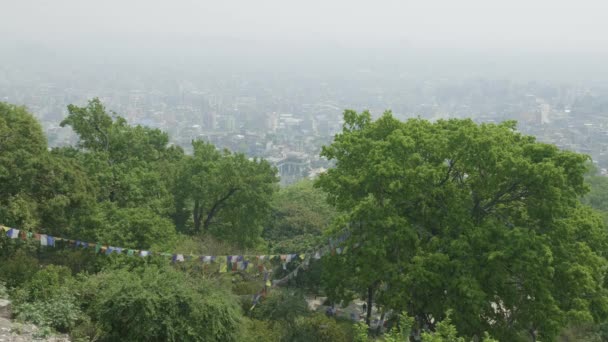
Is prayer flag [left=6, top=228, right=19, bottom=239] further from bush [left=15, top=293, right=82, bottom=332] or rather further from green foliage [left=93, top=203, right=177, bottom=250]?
bush [left=15, top=293, right=82, bottom=332]

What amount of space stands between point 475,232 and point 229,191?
9752 millimetres

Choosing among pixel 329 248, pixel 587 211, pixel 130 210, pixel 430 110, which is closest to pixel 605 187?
pixel 587 211

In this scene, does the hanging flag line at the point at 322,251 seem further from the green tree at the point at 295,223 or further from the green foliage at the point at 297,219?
the green foliage at the point at 297,219

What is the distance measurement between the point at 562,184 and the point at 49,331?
10742 mm

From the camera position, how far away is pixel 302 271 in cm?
1777

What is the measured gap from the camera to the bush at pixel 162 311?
33.3ft

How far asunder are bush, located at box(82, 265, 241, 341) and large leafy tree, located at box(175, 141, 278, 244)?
8.26 metres

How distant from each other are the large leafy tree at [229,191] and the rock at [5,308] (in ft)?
29.0

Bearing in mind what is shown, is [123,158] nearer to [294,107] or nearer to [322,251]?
[322,251]

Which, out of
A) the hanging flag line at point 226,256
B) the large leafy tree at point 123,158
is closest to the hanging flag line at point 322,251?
the hanging flag line at point 226,256

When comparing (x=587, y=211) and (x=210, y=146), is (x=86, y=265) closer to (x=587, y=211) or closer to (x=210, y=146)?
(x=210, y=146)

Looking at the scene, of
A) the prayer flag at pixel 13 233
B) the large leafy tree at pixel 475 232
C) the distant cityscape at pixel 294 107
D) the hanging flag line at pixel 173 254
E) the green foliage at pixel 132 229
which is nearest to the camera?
the large leafy tree at pixel 475 232

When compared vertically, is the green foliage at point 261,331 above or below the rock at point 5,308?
below

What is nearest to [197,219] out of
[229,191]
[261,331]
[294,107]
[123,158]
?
[229,191]
